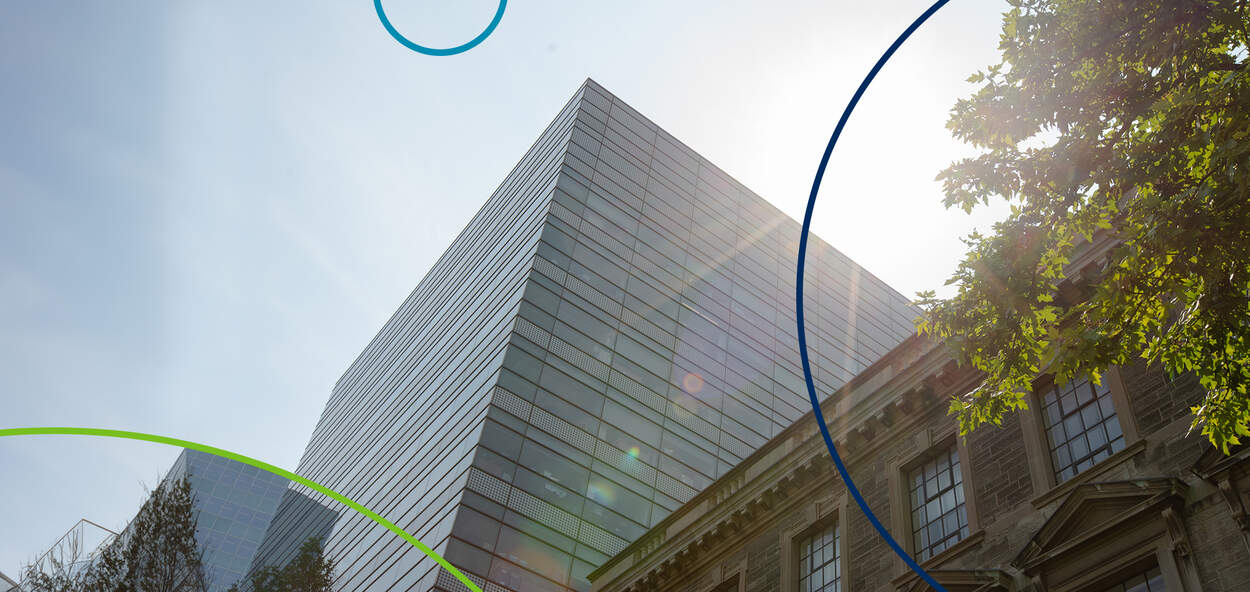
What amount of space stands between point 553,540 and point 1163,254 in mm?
30589

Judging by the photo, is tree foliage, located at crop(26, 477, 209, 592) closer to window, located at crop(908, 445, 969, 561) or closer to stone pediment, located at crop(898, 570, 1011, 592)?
window, located at crop(908, 445, 969, 561)

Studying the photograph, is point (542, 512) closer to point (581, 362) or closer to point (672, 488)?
point (672, 488)

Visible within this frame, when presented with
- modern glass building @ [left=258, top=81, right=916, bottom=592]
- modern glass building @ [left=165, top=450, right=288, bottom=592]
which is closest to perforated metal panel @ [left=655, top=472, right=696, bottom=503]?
modern glass building @ [left=258, top=81, right=916, bottom=592]

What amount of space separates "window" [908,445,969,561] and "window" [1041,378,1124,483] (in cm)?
208

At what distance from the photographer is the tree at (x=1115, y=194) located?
35.8 ft

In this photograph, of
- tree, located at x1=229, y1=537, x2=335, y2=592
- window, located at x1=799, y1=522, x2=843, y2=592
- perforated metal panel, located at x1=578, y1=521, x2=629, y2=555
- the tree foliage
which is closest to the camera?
window, located at x1=799, y1=522, x2=843, y2=592

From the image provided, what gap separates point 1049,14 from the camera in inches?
505

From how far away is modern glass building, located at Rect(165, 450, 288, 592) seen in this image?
10356 cm

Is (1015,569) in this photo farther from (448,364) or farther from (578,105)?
(578,105)

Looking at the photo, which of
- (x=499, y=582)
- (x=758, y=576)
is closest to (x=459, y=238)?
(x=499, y=582)

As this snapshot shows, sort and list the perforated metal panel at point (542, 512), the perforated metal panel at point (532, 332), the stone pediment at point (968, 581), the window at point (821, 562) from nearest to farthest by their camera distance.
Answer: the stone pediment at point (968, 581)
the window at point (821, 562)
the perforated metal panel at point (542, 512)
the perforated metal panel at point (532, 332)

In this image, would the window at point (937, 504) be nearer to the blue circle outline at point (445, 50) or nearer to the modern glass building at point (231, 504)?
the blue circle outline at point (445, 50)

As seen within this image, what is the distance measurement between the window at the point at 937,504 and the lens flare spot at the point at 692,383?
29.2m

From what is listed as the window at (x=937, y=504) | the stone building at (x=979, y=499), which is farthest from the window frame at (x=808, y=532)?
the window at (x=937, y=504)
